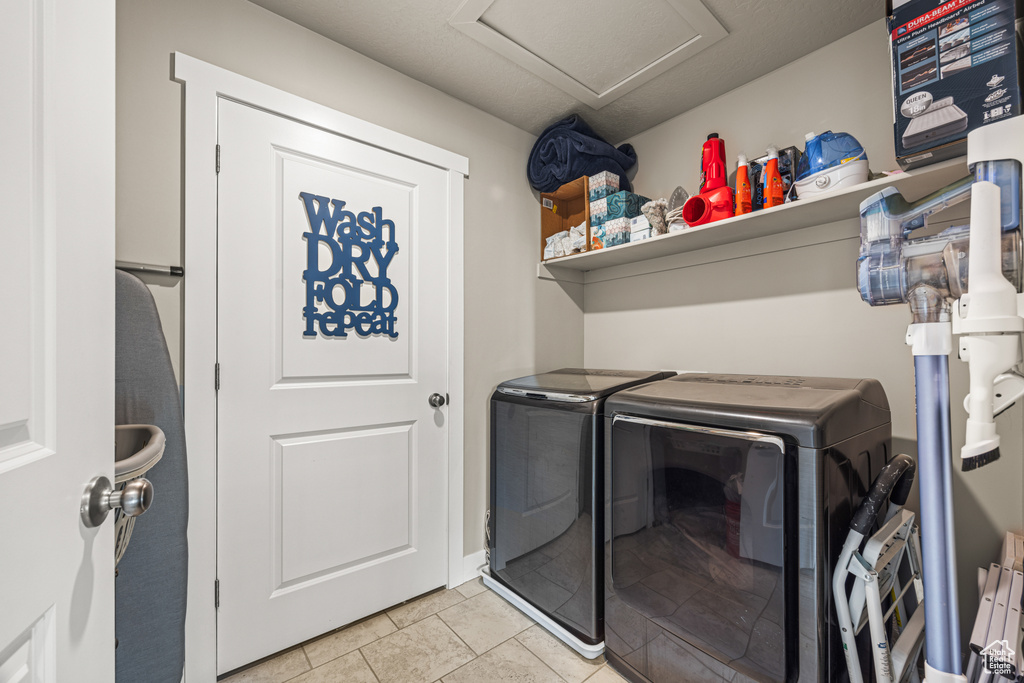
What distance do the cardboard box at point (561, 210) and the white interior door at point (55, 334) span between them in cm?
202

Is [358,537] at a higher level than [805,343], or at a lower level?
lower

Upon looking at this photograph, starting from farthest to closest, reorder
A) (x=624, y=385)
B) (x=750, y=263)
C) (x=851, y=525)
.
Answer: (x=750, y=263), (x=624, y=385), (x=851, y=525)

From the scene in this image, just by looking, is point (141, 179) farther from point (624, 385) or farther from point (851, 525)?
point (851, 525)

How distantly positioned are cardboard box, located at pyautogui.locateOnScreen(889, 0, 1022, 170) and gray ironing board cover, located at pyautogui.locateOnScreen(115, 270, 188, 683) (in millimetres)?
2301

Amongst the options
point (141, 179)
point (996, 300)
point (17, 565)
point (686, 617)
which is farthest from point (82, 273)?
point (686, 617)

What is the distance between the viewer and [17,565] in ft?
1.40

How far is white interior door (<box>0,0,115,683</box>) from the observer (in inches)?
17.1

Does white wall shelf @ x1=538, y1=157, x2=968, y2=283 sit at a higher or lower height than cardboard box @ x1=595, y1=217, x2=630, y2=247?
lower

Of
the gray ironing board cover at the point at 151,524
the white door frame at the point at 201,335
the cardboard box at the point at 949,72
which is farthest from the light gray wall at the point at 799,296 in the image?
the gray ironing board cover at the point at 151,524

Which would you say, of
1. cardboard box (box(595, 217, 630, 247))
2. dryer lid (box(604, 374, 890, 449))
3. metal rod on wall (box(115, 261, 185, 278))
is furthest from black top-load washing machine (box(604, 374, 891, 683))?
metal rod on wall (box(115, 261, 185, 278))

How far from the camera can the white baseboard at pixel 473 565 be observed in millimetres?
2141

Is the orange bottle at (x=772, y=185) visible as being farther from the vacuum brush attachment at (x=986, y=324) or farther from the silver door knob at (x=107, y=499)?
the silver door knob at (x=107, y=499)

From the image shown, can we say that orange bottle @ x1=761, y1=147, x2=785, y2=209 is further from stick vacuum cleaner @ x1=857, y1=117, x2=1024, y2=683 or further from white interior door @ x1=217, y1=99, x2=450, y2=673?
white interior door @ x1=217, y1=99, x2=450, y2=673

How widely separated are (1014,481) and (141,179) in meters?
2.97
